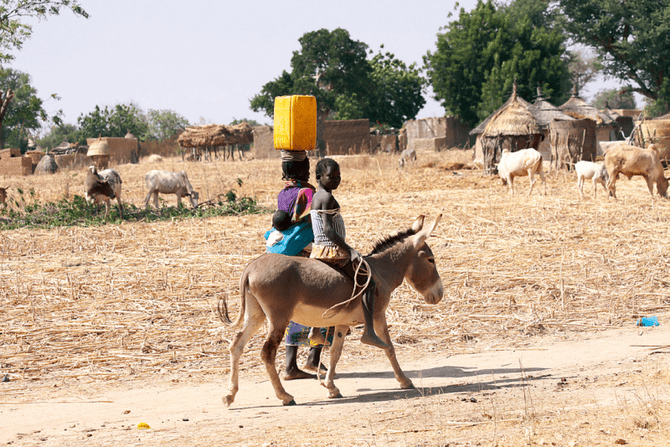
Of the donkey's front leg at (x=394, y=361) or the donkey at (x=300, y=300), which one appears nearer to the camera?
the donkey at (x=300, y=300)

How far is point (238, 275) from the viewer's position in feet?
28.9

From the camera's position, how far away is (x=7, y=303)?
7.68 meters

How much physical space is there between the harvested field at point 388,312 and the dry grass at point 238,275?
3 centimetres

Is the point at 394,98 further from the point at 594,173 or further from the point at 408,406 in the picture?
the point at 408,406

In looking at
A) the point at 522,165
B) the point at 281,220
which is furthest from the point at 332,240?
the point at 522,165

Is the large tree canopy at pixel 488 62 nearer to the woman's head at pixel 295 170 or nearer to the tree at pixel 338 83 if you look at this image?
the tree at pixel 338 83

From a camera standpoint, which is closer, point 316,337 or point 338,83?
point 316,337

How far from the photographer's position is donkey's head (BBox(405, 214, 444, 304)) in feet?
17.0

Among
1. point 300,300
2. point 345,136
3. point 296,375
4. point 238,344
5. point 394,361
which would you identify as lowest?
point 296,375

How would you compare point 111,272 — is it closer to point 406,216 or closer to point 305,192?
point 305,192

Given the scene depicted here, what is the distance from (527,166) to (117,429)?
14.8 m

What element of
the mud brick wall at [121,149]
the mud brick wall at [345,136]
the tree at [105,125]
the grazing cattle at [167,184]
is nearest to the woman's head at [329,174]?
the grazing cattle at [167,184]

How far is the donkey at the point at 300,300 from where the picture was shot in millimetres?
4578

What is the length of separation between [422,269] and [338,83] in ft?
157
